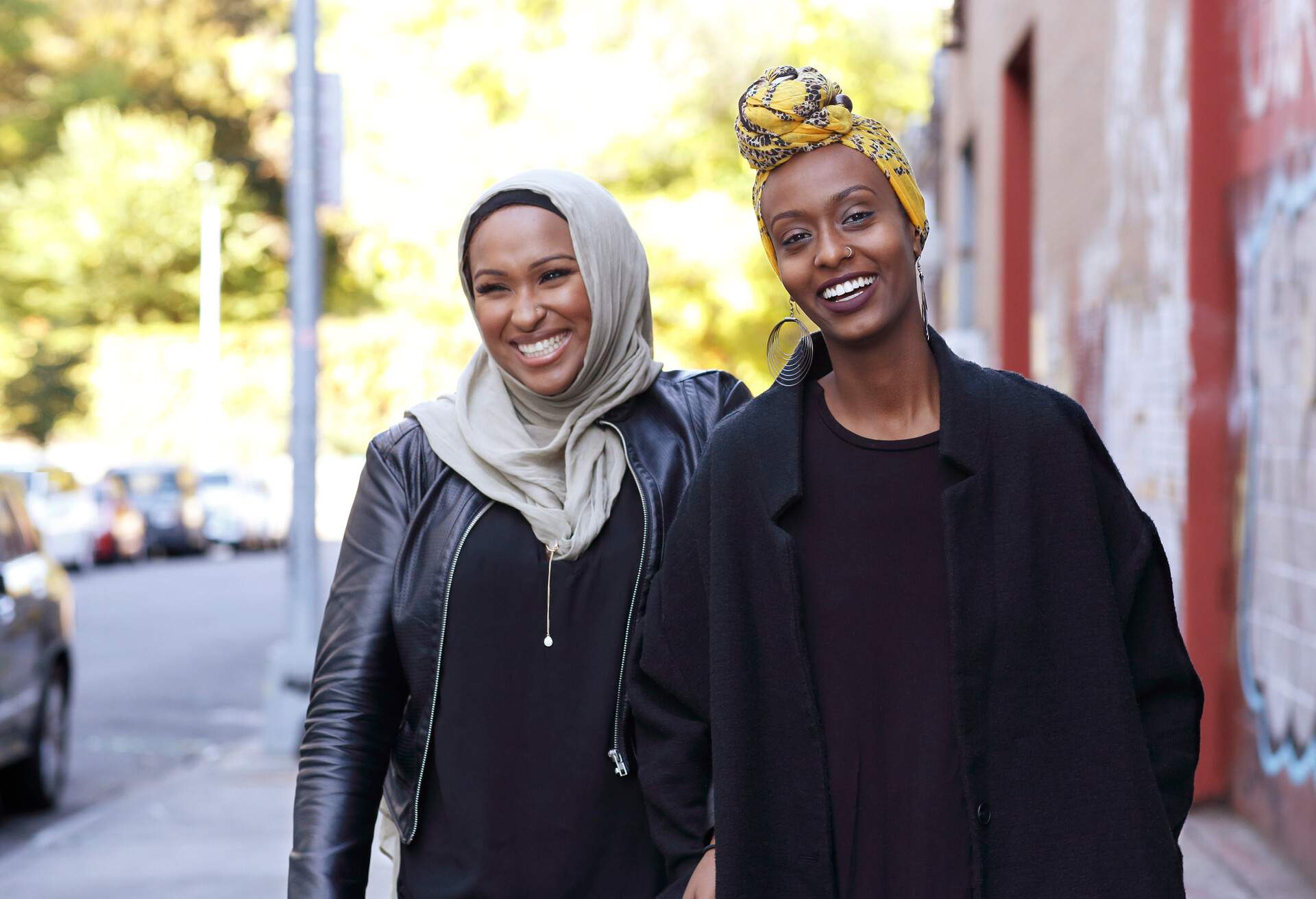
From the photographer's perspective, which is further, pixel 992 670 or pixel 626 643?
pixel 626 643

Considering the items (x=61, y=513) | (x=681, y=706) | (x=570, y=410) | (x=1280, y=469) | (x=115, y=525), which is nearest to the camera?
(x=681, y=706)

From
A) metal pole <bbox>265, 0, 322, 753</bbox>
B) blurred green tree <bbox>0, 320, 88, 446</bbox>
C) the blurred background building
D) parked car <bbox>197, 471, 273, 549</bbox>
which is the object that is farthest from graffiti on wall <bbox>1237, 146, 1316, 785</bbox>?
blurred green tree <bbox>0, 320, 88, 446</bbox>

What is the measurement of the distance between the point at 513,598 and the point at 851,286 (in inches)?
29.8

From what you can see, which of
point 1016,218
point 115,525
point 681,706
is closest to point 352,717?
point 681,706

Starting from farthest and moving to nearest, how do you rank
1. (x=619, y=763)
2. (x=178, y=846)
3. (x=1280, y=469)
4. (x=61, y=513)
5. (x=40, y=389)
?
(x=40, y=389) → (x=61, y=513) → (x=178, y=846) → (x=1280, y=469) → (x=619, y=763)

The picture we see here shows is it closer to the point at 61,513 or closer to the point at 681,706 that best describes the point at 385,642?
the point at 681,706

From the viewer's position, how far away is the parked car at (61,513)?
21953 millimetres

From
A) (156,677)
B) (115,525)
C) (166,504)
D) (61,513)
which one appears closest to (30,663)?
(156,677)

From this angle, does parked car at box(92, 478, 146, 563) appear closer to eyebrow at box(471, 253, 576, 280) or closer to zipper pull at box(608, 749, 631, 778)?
eyebrow at box(471, 253, 576, 280)

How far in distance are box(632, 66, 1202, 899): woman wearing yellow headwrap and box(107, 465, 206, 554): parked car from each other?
27.1 m

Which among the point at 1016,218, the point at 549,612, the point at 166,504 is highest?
the point at 1016,218

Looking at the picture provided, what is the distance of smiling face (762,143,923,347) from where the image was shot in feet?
7.54

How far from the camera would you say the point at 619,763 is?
100 inches

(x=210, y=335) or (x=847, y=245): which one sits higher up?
(x=210, y=335)
